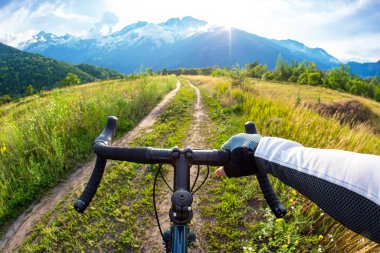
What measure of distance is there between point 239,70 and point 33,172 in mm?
16865

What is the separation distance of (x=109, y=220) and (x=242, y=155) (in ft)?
11.2

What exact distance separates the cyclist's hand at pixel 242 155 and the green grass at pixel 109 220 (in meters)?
2.79

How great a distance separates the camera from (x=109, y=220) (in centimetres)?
412

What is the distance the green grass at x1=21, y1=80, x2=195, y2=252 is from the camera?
11.9 ft

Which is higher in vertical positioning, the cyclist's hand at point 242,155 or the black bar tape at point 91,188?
the cyclist's hand at point 242,155

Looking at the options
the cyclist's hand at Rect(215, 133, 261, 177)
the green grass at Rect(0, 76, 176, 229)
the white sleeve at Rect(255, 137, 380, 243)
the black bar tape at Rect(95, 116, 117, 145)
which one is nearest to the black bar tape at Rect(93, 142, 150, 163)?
the black bar tape at Rect(95, 116, 117, 145)

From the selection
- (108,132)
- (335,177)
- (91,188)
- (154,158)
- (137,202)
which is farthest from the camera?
(137,202)

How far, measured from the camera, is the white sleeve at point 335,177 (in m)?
1.09

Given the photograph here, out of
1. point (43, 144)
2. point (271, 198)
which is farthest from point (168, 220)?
point (43, 144)

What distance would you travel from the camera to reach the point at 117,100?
31.9 ft

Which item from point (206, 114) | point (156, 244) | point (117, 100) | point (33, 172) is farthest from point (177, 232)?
point (206, 114)

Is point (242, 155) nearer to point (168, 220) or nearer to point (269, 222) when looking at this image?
point (269, 222)

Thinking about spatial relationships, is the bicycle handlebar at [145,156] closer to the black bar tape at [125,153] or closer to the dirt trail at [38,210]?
the black bar tape at [125,153]

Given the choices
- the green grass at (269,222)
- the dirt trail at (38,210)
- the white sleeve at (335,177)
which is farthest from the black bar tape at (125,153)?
the dirt trail at (38,210)
